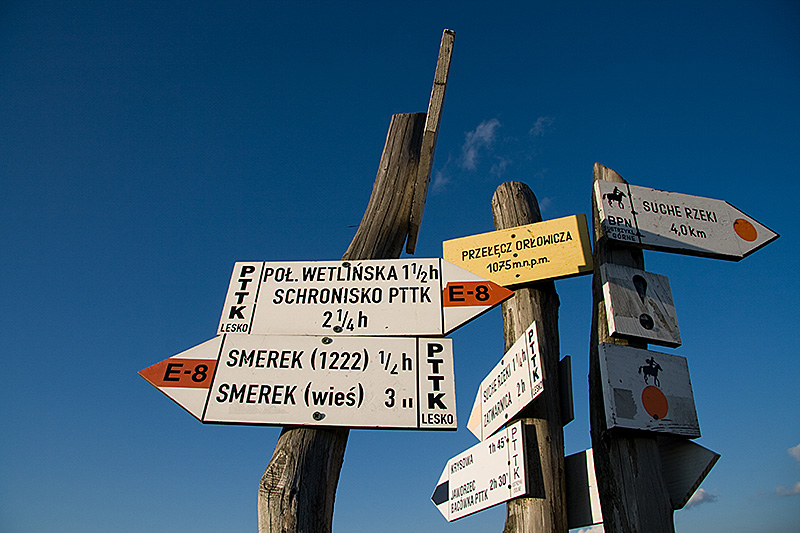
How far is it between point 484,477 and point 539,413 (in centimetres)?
63

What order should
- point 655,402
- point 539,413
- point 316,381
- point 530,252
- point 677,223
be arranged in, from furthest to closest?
point 530,252 → point 677,223 → point 539,413 → point 655,402 → point 316,381

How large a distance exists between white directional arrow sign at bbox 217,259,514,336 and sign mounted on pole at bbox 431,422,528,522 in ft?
3.48

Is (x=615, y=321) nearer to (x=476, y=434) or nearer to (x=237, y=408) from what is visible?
(x=476, y=434)

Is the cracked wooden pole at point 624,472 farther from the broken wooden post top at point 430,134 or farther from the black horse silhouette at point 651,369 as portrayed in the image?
the broken wooden post top at point 430,134

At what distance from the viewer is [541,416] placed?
3537 millimetres

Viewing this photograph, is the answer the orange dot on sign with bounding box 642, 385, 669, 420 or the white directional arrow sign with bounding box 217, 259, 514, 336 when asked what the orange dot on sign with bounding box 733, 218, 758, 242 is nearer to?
the orange dot on sign with bounding box 642, 385, 669, 420

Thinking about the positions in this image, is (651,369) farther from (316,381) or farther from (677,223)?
(316,381)

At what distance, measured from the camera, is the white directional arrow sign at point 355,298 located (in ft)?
7.92

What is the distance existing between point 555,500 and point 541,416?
544mm

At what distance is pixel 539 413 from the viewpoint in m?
3.55

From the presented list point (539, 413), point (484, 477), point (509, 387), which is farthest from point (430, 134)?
point (484, 477)

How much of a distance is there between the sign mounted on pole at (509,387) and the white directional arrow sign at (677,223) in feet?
3.61

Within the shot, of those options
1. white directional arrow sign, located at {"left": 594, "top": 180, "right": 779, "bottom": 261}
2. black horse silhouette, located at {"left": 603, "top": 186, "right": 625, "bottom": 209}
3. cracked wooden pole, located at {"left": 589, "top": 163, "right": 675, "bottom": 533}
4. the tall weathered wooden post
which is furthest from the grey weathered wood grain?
black horse silhouette, located at {"left": 603, "top": 186, "right": 625, "bottom": 209}

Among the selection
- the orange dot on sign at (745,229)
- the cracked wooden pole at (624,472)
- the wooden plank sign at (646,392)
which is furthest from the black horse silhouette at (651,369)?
the orange dot on sign at (745,229)
